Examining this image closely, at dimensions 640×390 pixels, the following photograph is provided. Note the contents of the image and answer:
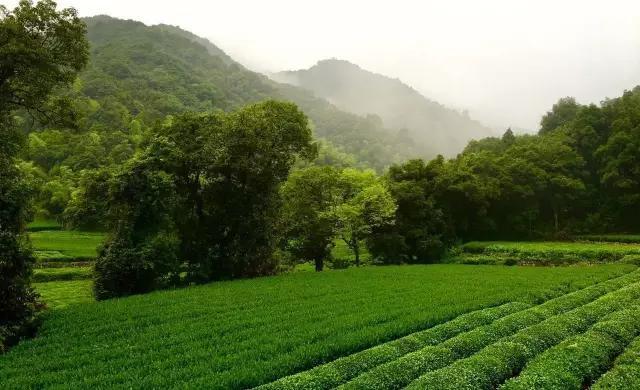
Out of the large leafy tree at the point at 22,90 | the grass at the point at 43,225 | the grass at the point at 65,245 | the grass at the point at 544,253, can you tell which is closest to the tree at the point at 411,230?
the grass at the point at 544,253

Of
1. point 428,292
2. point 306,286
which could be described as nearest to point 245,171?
point 306,286

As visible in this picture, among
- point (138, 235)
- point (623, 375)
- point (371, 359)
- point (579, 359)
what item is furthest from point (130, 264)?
point (623, 375)

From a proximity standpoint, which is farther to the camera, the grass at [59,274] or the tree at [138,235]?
the grass at [59,274]

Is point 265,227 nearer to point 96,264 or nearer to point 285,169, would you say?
point 285,169

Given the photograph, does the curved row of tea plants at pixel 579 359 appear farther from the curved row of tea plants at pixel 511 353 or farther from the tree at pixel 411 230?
the tree at pixel 411 230

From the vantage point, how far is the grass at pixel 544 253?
168 feet

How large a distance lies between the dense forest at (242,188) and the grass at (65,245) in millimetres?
4184

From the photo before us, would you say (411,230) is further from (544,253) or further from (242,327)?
(242,327)

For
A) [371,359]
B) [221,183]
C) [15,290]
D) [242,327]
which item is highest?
[221,183]

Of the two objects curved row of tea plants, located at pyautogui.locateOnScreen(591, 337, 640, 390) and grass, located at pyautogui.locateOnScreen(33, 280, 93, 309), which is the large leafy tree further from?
curved row of tea plants, located at pyautogui.locateOnScreen(591, 337, 640, 390)

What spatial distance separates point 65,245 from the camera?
192ft

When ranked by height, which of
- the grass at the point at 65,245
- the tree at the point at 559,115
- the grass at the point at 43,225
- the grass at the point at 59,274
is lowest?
the grass at the point at 59,274

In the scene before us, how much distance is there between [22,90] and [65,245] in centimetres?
3815

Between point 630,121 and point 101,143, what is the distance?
10374 cm
